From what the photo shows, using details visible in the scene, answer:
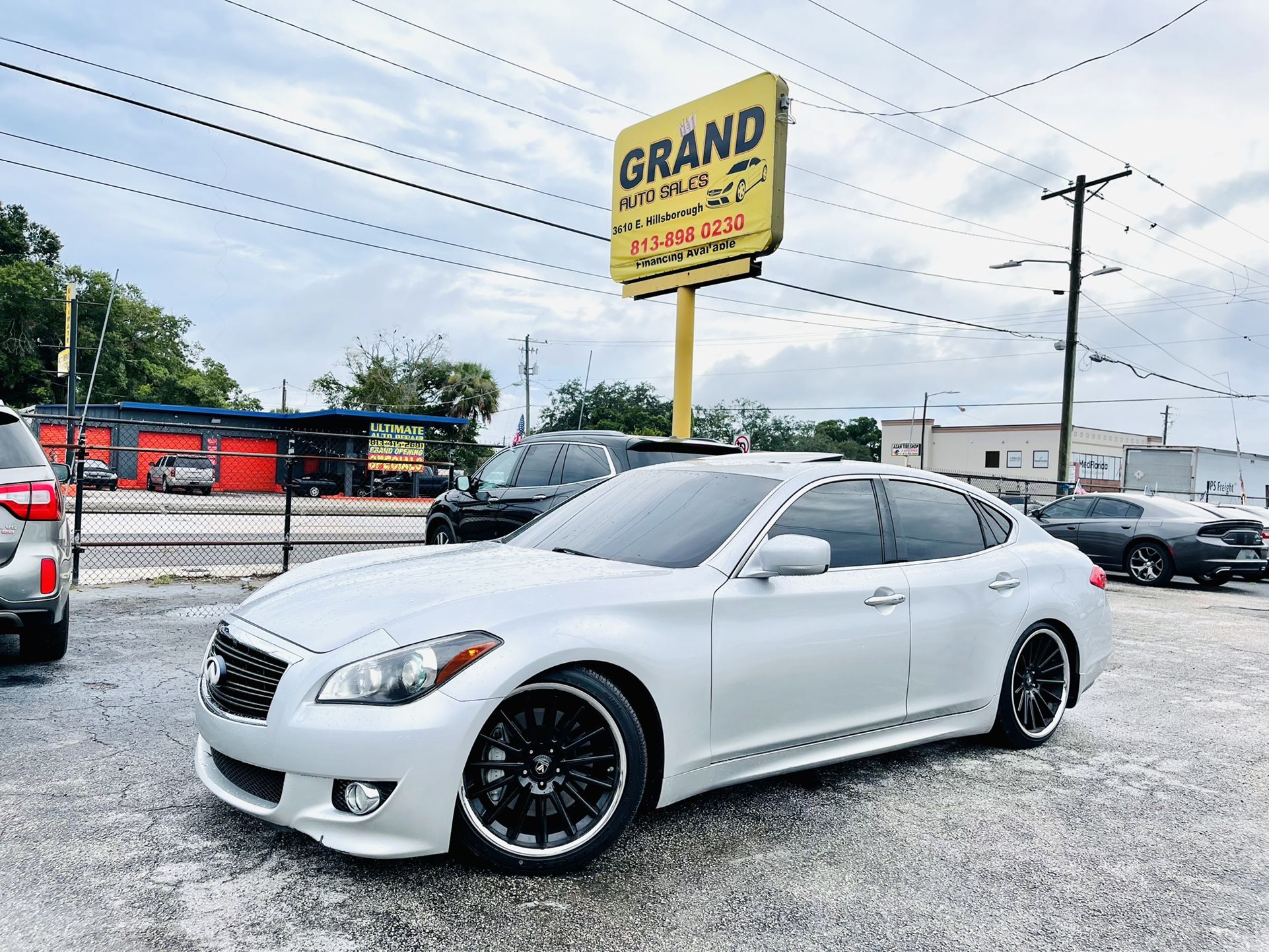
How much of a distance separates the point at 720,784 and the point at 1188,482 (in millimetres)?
30423

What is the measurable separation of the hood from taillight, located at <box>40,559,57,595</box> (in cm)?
216

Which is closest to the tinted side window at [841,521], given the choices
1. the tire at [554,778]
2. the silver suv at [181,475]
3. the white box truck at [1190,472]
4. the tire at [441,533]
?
the tire at [554,778]

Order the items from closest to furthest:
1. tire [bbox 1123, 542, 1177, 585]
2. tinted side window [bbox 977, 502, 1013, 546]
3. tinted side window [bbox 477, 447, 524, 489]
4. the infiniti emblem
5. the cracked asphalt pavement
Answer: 1. the cracked asphalt pavement
2. the infiniti emblem
3. tinted side window [bbox 977, 502, 1013, 546]
4. tinted side window [bbox 477, 447, 524, 489]
5. tire [bbox 1123, 542, 1177, 585]

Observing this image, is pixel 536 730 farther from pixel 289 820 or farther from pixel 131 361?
pixel 131 361

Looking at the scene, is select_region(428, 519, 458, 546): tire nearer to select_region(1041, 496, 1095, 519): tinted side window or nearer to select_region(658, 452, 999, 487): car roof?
select_region(658, 452, 999, 487): car roof

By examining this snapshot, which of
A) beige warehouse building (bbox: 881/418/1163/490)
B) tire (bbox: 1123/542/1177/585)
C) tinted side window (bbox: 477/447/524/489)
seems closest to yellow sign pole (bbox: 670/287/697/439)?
tinted side window (bbox: 477/447/524/489)

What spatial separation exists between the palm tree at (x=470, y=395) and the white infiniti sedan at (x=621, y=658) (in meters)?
55.4

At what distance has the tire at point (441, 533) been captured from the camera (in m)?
10.5

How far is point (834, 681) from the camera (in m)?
3.80

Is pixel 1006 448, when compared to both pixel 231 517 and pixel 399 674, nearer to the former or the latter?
pixel 231 517

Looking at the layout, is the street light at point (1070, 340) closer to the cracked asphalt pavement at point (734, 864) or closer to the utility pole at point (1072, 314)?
the utility pole at point (1072, 314)

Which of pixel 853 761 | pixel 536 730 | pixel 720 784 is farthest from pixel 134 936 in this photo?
pixel 853 761

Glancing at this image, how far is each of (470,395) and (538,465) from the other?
51017 millimetres

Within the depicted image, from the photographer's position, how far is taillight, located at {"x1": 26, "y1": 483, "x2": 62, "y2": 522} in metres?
5.31
